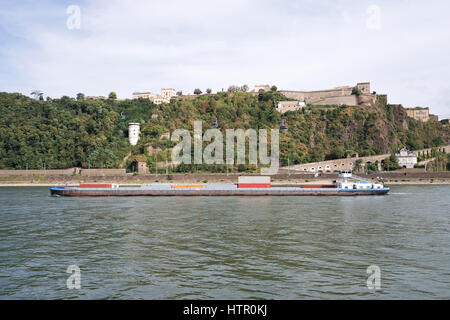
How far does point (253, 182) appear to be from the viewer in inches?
2729

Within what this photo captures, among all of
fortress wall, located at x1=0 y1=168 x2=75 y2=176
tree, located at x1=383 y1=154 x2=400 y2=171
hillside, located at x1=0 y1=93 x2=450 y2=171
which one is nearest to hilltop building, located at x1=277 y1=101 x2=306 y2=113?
hillside, located at x1=0 y1=93 x2=450 y2=171

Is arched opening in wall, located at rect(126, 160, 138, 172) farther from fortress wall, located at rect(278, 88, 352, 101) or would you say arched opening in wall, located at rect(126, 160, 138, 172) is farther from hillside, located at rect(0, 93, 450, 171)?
fortress wall, located at rect(278, 88, 352, 101)

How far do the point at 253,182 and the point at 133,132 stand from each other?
60685 mm

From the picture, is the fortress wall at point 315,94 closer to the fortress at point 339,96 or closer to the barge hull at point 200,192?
the fortress at point 339,96

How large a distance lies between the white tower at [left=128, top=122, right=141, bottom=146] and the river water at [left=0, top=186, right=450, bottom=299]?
257 ft

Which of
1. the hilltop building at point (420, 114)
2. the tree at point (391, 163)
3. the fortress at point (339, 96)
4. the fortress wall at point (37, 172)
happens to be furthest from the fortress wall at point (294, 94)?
the fortress wall at point (37, 172)

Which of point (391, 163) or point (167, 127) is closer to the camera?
point (391, 163)

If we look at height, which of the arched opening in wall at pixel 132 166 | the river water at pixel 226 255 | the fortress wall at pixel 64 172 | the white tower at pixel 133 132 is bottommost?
the river water at pixel 226 255

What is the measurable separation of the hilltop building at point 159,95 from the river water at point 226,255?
11474cm

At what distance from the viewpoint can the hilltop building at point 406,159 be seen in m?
111

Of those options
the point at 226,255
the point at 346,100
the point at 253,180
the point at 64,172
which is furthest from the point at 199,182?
the point at 346,100

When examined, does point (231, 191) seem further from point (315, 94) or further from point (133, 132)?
point (315, 94)

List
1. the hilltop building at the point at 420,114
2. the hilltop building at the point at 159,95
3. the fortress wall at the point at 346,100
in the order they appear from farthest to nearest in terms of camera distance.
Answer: the hilltop building at the point at 420,114 < the hilltop building at the point at 159,95 < the fortress wall at the point at 346,100

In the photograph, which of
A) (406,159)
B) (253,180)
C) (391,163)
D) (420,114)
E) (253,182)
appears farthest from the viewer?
(420,114)
